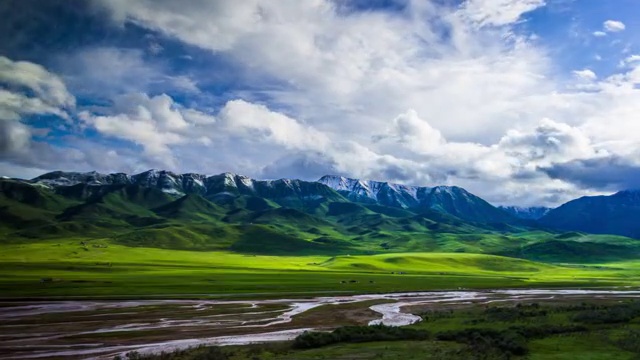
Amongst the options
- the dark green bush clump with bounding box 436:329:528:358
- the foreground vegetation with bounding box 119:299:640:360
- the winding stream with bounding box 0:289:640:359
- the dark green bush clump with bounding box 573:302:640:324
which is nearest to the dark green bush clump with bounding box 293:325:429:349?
the foreground vegetation with bounding box 119:299:640:360

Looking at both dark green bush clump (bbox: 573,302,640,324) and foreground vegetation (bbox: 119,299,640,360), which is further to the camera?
dark green bush clump (bbox: 573,302,640,324)

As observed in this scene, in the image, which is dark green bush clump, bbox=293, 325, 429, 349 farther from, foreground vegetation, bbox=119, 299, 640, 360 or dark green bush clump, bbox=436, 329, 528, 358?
dark green bush clump, bbox=436, 329, 528, 358

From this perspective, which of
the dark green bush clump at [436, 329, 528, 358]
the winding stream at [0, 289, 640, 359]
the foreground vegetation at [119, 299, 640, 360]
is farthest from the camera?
the winding stream at [0, 289, 640, 359]

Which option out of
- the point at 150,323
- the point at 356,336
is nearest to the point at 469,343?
the point at 356,336

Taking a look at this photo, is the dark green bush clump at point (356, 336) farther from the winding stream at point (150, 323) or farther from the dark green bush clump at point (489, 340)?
the winding stream at point (150, 323)

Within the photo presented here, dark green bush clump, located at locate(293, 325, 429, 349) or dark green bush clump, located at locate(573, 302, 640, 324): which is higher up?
dark green bush clump, located at locate(293, 325, 429, 349)

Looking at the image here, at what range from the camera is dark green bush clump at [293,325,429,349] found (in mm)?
50281

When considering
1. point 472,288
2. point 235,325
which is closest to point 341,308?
point 235,325

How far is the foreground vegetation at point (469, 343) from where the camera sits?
140 ft

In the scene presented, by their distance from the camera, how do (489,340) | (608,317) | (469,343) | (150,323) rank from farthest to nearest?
1. (150,323)
2. (608,317)
3. (469,343)
4. (489,340)

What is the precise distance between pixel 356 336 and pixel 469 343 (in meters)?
11.8

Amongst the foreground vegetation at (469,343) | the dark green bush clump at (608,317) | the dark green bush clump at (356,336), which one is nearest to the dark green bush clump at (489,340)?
the foreground vegetation at (469,343)

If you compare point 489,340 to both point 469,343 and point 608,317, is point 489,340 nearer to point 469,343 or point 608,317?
point 469,343

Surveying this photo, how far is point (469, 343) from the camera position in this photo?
4825cm
